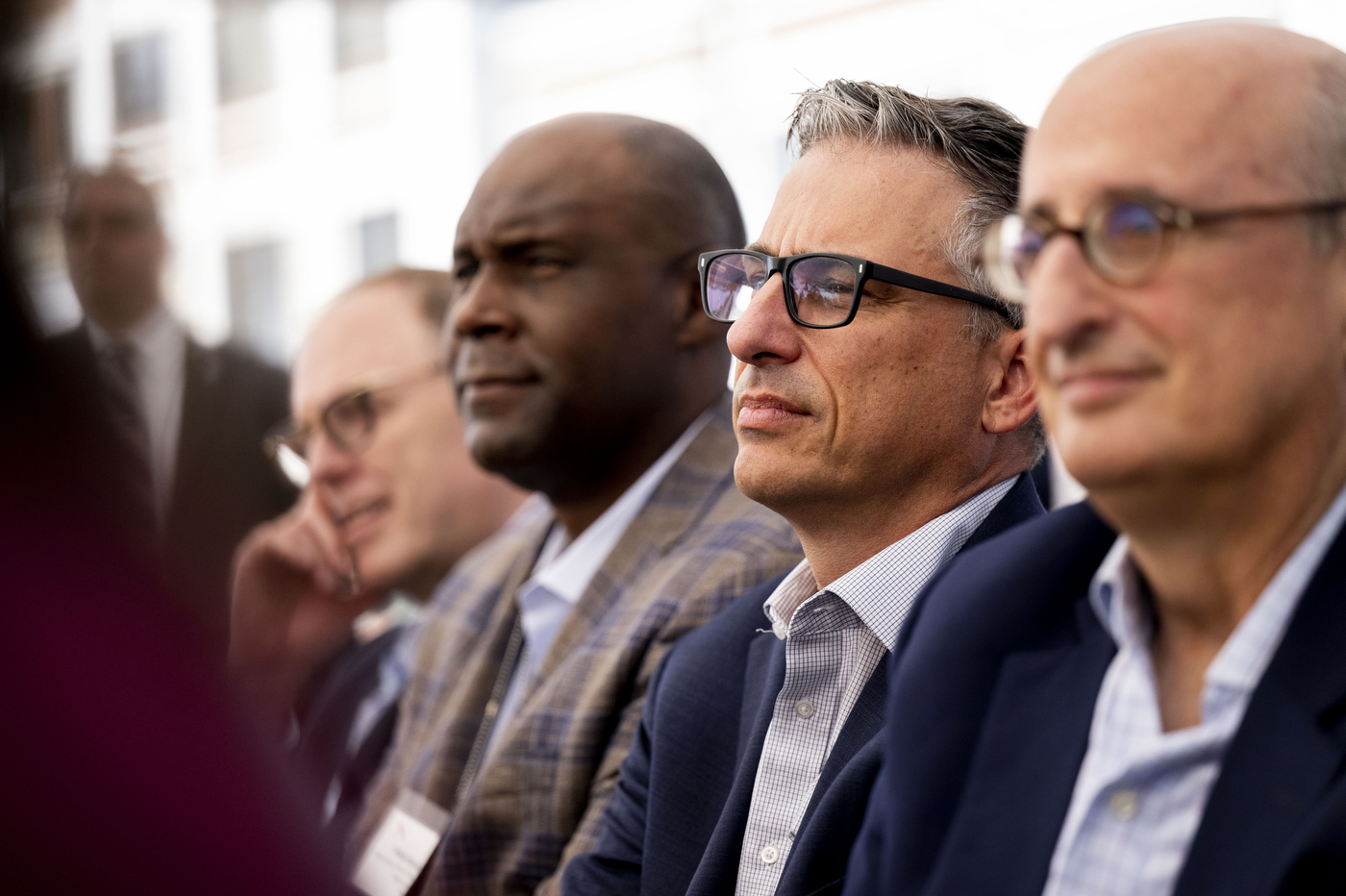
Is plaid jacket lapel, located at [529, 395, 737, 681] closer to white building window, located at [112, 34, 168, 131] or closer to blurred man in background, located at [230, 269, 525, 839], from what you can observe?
blurred man in background, located at [230, 269, 525, 839]

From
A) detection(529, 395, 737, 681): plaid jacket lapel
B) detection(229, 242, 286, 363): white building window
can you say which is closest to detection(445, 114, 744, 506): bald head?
detection(529, 395, 737, 681): plaid jacket lapel

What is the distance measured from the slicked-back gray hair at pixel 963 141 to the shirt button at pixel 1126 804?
78 centimetres

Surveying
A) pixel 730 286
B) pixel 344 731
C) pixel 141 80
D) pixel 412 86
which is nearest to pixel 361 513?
pixel 344 731

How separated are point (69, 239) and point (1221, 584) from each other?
11.7 ft

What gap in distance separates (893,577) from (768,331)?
343 mm

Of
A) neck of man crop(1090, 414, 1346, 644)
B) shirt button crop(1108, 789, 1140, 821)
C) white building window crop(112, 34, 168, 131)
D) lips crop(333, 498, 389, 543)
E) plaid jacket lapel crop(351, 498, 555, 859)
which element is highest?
white building window crop(112, 34, 168, 131)

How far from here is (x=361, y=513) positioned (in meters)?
3.17

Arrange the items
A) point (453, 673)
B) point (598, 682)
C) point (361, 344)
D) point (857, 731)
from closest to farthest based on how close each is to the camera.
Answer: point (857, 731)
point (598, 682)
point (453, 673)
point (361, 344)

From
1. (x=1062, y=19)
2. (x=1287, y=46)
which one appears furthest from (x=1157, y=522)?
(x=1062, y=19)

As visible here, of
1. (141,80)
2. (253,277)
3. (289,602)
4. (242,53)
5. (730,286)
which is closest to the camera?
(730,286)

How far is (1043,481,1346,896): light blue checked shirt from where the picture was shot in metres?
0.88

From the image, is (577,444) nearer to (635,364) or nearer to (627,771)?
(635,364)

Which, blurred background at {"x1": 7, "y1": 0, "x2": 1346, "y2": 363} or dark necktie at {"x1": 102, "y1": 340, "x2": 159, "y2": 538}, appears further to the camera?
blurred background at {"x1": 7, "y1": 0, "x2": 1346, "y2": 363}

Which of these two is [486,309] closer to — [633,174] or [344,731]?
[633,174]
